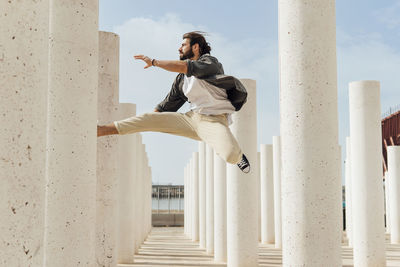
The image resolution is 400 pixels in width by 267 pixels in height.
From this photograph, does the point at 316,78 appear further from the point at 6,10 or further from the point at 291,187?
the point at 6,10

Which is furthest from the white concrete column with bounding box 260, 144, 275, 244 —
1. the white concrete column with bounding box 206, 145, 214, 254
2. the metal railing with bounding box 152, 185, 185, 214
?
the metal railing with bounding box 152, 185, 185, 214

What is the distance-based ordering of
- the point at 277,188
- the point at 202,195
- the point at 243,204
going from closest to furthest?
the point at 243,204 → the point at 202,195 → the point at 277,188

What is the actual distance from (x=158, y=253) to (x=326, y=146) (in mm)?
13247

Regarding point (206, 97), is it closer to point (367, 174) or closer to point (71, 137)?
point (71, 137)

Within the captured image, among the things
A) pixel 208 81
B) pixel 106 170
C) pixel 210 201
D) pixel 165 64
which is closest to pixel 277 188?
pixel 210 201

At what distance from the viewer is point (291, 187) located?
765cm

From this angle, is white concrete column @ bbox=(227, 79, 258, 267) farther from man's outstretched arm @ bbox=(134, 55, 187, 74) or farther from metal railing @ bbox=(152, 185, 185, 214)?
metal railing @ bbox=(152, 185, 185, 214)

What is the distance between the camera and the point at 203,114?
699cm

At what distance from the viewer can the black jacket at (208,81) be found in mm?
6469

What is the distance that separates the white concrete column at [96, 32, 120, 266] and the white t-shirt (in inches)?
81.3

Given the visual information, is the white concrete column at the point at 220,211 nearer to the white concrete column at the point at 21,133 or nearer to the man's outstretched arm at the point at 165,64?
the man's outstretched arm at the point at 165,64

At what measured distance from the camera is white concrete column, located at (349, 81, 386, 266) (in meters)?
14.0

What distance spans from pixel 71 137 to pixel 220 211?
10.4 m

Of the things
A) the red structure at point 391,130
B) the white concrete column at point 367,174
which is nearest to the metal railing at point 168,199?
the red structure at point 391,130
